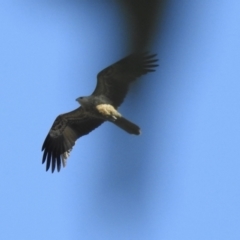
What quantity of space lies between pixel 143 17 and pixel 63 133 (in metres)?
6.96

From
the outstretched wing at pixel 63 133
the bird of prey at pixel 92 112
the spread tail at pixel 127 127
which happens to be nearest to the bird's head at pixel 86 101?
the bird of prey at pixel 92 112

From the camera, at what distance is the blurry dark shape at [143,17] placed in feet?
2.45

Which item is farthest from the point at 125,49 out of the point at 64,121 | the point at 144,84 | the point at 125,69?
the point at 64,121

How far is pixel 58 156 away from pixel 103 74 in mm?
1672

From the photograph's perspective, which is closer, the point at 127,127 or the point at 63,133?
the point at 127,127

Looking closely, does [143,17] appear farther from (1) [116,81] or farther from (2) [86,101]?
(2) [86,101]

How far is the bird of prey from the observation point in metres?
6.47

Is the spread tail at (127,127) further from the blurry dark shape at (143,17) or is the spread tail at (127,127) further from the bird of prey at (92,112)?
the blurry dark shape at (143,17)

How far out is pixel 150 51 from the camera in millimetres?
728

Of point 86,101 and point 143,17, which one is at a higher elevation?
point 86,101

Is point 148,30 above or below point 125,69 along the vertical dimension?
below

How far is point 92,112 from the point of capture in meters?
6.80

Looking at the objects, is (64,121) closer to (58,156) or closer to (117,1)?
(58,156)

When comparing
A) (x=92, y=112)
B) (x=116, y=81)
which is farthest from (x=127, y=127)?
(x=92, y=112)
